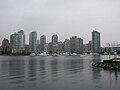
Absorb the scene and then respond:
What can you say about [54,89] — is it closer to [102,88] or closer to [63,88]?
[63,88]

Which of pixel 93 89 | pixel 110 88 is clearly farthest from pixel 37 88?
pixel 110 88

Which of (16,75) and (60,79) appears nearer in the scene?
(60,79)

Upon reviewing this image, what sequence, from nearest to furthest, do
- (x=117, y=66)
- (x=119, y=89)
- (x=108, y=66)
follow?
(x=119, y=89)
(x=117, y=66)
(x=108, y=66)

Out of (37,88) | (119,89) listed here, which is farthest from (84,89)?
(37,88)

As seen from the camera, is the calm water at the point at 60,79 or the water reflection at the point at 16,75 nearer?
the calm water at the point at 60,79

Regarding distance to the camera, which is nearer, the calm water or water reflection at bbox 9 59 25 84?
the calm water

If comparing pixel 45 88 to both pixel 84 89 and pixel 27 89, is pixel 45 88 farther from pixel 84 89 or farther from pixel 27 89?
pixel 84 89

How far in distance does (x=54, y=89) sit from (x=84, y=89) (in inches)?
122

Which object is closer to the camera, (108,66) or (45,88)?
(45,88)

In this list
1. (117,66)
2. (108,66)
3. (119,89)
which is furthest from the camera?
(108,66)

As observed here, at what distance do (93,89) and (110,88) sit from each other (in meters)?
1.97

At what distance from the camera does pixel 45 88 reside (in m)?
19.6

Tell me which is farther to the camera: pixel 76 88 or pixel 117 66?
pixel 117 66

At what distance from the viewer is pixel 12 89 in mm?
18891
